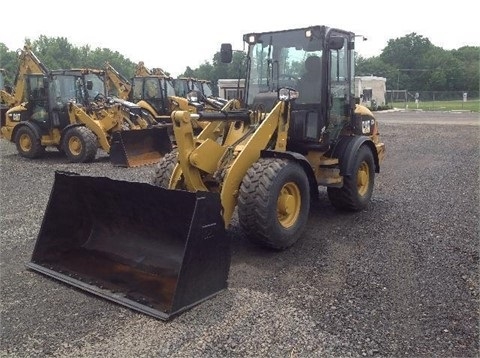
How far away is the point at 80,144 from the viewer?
11938 mm

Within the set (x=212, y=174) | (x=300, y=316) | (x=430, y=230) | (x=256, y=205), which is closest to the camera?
(x=300, y=316)

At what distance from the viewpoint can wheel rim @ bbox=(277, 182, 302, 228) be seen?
16.7 feet

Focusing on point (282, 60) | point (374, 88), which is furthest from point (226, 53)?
point (374, 88)

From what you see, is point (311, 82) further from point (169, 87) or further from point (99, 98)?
point (169, 87)

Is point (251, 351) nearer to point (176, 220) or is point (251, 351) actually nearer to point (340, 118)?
point (176, 220)

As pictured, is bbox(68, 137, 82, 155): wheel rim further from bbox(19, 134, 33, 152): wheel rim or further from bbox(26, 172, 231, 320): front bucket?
bbox(26, 172, 231, 320): front bucket

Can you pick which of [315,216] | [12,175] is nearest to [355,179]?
[315,216]

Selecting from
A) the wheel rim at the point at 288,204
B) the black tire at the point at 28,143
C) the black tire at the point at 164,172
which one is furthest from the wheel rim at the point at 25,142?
the wheel rim at the point at 288,204

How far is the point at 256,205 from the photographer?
471cm

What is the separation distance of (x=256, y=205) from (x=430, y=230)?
2.41 meters

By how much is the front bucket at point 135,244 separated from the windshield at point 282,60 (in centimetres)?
253

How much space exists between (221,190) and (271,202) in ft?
1.69

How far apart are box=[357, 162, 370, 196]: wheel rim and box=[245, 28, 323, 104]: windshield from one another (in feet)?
4.57

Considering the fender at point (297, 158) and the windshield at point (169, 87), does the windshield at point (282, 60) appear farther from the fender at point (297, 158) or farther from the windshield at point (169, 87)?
the windshield at point (169, 87)
